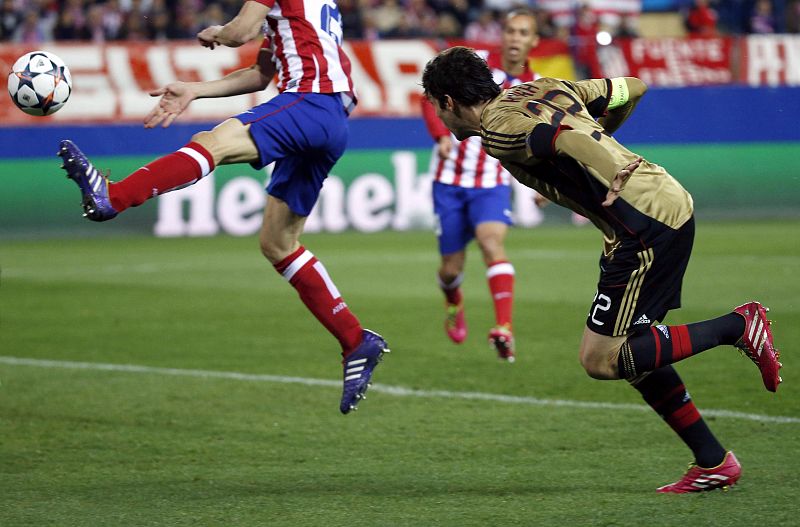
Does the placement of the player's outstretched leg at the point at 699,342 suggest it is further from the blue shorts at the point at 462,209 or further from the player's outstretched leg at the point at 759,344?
the blue shorts at the point at 462,209

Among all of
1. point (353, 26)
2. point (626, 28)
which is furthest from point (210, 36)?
point (626, 28)

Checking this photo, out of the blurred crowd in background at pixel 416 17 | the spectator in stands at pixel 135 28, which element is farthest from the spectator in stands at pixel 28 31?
the spectator in stands at pixel 135 28

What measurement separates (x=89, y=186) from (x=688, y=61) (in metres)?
16.2

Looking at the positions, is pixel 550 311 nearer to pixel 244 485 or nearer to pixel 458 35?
pixel 244 485

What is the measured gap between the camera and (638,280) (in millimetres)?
5246

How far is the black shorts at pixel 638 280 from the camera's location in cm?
524

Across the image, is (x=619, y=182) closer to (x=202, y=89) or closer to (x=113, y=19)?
(x=202, y=89)

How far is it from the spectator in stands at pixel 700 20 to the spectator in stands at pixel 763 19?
0.67m

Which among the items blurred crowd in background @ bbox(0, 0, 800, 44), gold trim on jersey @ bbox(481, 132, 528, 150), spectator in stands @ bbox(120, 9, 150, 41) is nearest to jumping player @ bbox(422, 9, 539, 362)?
gold trim on jersey @ bbox(481, 132, 528, 150)

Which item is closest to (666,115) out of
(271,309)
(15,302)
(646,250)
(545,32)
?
(545,32)

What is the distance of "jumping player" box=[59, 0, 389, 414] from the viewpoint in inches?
218

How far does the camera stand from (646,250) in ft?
17.2

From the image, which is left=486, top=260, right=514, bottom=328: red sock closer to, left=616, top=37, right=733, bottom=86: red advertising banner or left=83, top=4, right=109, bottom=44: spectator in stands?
left=616, top=37, right=733, bottom=86: red advertising banner

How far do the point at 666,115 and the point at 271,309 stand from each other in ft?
28.6
